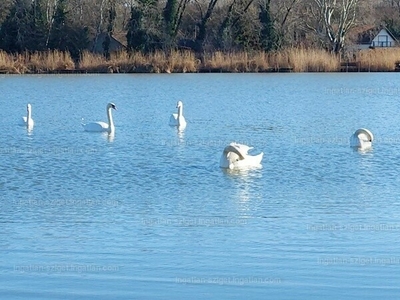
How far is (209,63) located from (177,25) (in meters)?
9.36

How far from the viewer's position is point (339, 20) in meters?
48.7

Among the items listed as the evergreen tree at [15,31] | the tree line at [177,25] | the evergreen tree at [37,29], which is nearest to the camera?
the tree line at [177,25]

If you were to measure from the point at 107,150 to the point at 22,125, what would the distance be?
16.5 feet

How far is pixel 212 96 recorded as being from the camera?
92.3ft

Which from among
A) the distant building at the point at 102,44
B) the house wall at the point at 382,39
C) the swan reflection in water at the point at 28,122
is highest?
the house wall at the point at 382,39

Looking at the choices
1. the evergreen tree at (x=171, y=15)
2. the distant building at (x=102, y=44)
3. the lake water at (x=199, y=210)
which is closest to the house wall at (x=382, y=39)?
the evergreen tree at (x=171, y=15)

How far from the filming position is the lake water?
6789 mm

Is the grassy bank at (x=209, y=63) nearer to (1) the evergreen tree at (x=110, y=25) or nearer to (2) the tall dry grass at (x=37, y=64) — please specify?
(2) the tall dry grass at (x=37, y=64)

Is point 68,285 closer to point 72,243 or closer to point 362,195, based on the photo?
point 72,243

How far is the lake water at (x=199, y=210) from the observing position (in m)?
6.79

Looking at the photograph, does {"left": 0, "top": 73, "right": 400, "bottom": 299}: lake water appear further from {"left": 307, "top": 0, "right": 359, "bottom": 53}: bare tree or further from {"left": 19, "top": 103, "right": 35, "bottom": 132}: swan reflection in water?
{"left": 307, "top": 0, "right": 359, "bottom": 53}: bare tree

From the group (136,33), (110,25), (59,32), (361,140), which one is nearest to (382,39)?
(110,25)

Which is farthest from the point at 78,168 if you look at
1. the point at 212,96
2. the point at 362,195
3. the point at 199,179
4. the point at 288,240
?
the point at 212,96

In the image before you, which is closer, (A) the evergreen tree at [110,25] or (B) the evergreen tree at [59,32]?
(B) the evergreen tree at [59,32]
